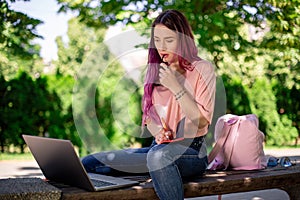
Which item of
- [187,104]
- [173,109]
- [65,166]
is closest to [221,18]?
[173,109]

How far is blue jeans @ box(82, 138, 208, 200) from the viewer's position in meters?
2.06

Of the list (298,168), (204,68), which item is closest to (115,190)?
(204,68)

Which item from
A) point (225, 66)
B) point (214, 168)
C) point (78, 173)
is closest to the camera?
point (78, 173)

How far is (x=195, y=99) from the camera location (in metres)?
2.27

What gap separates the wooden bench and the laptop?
0.11 feet

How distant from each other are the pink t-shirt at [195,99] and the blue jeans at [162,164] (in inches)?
3.8

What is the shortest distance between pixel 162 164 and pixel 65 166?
0.42 metres

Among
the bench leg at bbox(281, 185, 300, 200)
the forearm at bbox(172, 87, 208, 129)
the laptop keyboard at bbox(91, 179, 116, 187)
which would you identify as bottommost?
the bench leg at bbox(281, 185, 300, 200)

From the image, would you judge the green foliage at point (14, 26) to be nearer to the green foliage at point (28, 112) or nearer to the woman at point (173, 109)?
the green foliage at point (28, 112)

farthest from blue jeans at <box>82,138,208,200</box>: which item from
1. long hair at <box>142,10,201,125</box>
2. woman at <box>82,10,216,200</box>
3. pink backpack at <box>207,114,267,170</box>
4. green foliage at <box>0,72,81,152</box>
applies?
green foliage at <box>0,72,81,152</box>

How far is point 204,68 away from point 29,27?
6.19 metres

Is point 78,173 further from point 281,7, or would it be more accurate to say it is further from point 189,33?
point 281,7

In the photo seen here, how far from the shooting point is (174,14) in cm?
238

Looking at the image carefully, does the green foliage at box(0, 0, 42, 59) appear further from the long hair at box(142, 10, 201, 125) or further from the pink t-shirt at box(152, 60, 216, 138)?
the pink t-shirt at box(152, 60, 216, 138)
